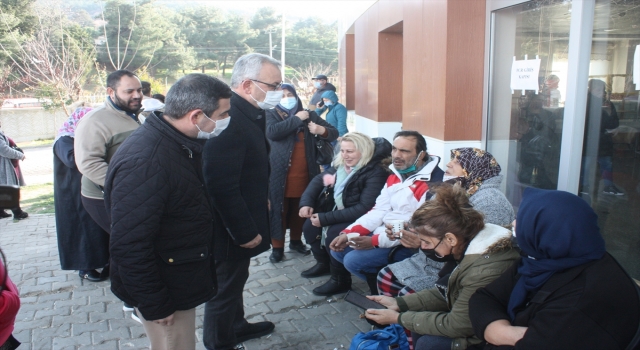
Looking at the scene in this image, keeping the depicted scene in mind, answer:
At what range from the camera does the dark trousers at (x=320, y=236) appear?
4.20m

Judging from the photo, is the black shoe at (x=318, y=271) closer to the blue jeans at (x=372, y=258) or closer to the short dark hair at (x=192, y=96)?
the blue jeans at (x=372, y=258)

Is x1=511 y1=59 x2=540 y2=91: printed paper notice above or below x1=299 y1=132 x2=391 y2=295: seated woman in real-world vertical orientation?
above

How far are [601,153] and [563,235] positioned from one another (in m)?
2.01

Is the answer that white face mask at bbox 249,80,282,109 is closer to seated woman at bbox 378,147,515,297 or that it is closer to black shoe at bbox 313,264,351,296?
seated woman at bbox 378,147,515,297

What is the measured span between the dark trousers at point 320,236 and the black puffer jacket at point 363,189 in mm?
58

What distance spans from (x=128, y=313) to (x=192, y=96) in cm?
254

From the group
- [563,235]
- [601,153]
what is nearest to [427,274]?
[563,235]

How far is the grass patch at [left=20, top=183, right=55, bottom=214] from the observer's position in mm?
8101

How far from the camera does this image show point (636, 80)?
3.12m

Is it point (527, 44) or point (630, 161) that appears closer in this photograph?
point (630, 161)

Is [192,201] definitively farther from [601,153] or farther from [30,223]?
[30,223]

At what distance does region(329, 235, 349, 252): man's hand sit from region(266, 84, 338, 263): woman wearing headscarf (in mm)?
1185

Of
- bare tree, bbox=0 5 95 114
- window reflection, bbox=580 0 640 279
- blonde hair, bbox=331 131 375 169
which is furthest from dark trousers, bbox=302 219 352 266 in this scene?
bare tree, bbox=0 5 95 114

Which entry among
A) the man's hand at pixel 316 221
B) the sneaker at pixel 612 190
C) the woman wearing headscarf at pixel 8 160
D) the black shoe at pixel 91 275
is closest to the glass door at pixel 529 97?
the sneaker at pixel 612 190
